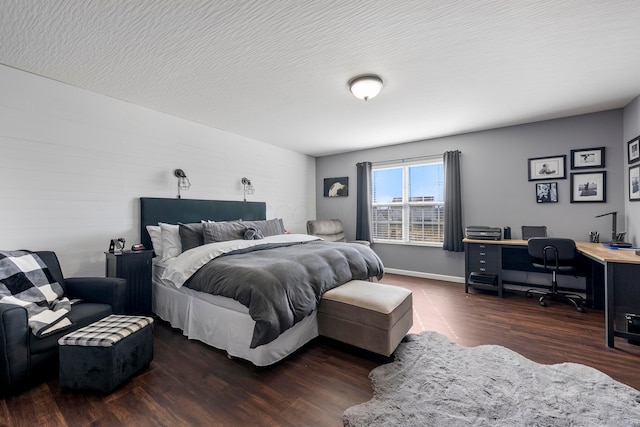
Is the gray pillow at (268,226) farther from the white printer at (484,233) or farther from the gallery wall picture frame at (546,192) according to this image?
the gallery wall picture frame at (546,192)

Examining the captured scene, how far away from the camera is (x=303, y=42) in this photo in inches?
79.6

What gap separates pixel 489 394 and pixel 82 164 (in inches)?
164

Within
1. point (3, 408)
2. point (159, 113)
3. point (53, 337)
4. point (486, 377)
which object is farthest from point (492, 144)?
point (3, 408)

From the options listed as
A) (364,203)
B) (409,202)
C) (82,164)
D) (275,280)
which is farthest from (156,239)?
(409,202)

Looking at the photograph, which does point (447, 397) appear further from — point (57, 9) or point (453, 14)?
point (57, 9)

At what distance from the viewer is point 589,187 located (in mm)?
3539

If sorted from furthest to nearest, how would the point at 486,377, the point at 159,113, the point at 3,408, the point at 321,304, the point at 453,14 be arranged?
the point at 159,113, the point at 321,304, the point at 486,377, the point at 453,14, the point at 3,408

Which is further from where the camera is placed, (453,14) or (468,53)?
(468,53)

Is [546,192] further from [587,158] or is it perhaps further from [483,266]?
[483,266]

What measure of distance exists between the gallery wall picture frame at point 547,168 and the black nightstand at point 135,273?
17.3 feet

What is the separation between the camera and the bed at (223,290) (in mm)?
2076

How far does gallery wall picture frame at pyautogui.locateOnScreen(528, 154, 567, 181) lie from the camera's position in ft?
12.1

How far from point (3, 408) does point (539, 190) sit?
19.1 ft

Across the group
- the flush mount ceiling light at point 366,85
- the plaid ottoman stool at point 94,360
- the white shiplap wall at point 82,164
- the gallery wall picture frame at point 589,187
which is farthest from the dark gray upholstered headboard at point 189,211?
the gallery wall picture frame at point 589,187
